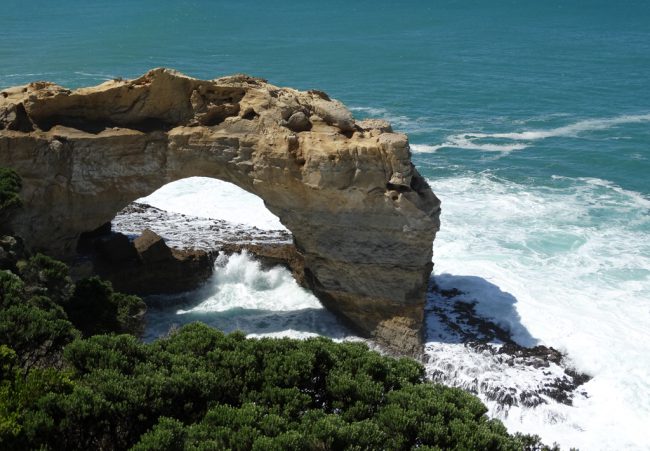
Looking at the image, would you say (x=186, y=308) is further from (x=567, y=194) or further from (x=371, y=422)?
(x=567, y=194)

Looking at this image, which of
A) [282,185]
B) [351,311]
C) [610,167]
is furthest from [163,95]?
[610,167]

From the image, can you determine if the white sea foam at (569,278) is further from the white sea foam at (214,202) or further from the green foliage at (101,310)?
the green foliage at (101,310)

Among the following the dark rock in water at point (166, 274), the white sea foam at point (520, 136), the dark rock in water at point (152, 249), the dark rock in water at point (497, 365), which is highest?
the white sea foam at point (520, 136)

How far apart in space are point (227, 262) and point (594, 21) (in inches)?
3303

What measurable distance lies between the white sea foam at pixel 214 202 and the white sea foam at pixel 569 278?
8392mm

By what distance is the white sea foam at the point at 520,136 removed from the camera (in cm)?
4850

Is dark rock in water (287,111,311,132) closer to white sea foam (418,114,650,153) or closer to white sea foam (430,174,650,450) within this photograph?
white sea foam (430,174,650,450)

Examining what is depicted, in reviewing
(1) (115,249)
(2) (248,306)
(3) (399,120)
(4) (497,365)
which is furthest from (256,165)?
(3) (399,120)

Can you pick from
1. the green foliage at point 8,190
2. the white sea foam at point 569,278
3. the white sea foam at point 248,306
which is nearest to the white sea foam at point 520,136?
the white sea foam at point 569,278

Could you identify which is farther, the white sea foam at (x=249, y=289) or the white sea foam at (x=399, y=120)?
the white sea foam at (x=399, y=120)

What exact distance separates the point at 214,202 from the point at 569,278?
55.4 ft

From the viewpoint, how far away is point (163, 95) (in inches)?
982

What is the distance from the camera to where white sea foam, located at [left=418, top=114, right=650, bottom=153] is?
159ft

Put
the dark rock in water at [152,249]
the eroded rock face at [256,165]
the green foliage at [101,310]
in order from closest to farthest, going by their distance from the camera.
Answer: the green foliage at [101,310]
the eroded rock face at [256,165]
the dark rock in water at [152,249]
